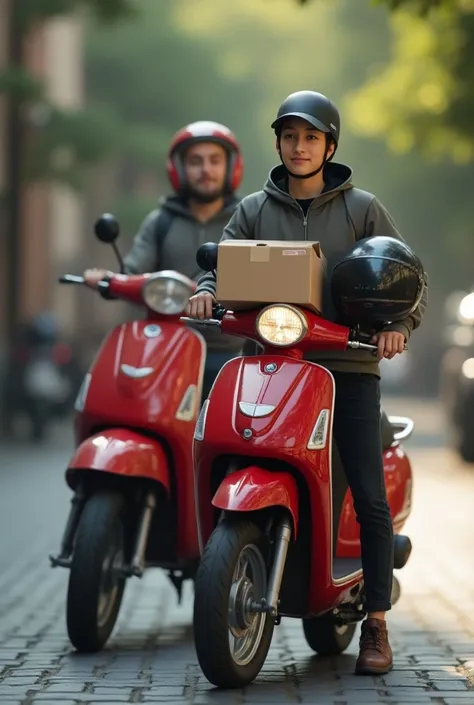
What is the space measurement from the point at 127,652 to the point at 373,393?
1.49 metres

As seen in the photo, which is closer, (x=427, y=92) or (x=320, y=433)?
(x=320, y=433)

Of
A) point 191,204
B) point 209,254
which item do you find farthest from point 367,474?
point 191,204

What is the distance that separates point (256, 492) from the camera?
551 cm

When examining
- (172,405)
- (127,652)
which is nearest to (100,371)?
(172,405)

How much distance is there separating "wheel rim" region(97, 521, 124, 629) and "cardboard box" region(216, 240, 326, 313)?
4.31 feet

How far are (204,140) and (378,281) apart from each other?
7.69 feet

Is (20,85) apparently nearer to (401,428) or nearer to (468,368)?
(468,368)

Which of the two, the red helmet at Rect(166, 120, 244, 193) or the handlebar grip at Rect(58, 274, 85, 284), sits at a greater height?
the red helmet at Rect(166, 120, 244, 193)

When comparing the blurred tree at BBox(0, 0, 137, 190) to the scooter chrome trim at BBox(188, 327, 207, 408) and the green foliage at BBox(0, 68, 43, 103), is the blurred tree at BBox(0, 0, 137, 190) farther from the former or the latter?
the scooter chrome trim at BBox(188, 327, 207, 408)

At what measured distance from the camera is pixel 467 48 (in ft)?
77.3

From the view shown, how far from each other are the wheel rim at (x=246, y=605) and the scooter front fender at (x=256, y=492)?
16 centimetres

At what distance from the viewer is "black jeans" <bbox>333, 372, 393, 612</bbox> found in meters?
5.95

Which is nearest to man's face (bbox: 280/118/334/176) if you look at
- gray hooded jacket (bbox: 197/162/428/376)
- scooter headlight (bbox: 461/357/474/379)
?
gray hooded jacket (bbox: 197/162/428/376)

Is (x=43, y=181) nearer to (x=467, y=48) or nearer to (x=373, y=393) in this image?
(x=467, y=48)
